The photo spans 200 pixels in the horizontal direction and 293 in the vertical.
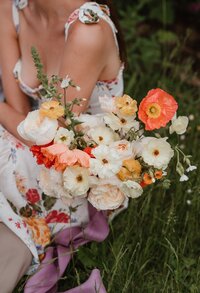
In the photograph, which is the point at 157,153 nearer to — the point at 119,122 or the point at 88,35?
the point at 119,122

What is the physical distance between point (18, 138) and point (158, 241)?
630 millimetres

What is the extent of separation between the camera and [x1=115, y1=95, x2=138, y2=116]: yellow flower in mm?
1708

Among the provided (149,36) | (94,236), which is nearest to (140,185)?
(94,236)

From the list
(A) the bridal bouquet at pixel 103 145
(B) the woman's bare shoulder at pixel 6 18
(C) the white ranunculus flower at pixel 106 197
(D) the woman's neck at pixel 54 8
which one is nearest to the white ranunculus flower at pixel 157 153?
(A) the bridal bouquet at pixel 103 145

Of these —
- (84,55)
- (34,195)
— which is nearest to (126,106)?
(84,55)

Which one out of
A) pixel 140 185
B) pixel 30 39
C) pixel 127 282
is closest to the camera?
pixel 140 185

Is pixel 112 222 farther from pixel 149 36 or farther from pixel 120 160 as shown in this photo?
pixel 149 36

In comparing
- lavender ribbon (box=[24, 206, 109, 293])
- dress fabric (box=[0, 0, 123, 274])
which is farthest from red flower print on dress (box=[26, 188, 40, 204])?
lavender ribbon (box=[24, 206, 109, 293])

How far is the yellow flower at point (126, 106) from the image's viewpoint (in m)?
1.71

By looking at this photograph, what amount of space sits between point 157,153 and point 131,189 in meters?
0.13

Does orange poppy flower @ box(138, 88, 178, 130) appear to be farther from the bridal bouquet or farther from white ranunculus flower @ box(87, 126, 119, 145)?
white ranunculus flower @ box(87, 126, 119, 145)

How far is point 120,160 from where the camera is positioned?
168 centimetres

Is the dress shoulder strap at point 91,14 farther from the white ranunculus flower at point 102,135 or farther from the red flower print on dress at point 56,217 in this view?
the red flower print on dress at point 56,217

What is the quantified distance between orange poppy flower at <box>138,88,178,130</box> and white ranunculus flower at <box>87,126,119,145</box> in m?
0.10
